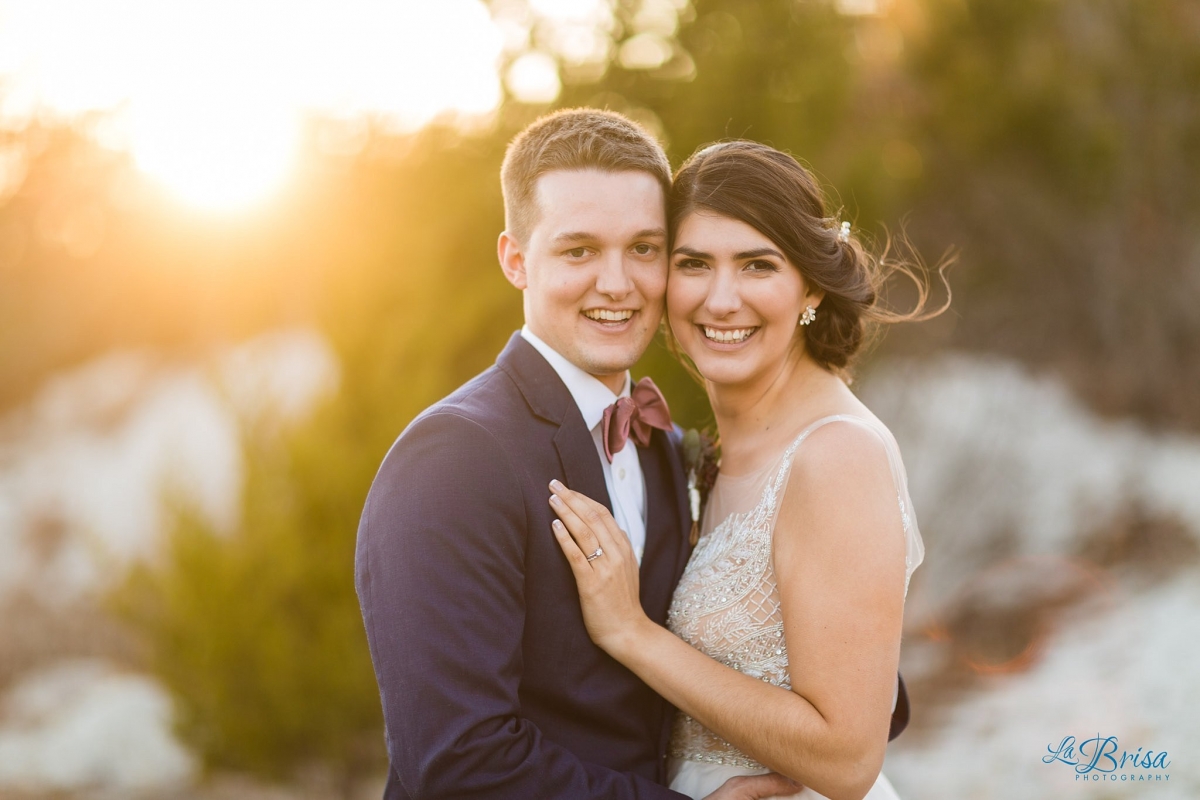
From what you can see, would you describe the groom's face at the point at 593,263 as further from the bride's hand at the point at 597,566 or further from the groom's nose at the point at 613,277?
the bride's hand at the point at 597,566

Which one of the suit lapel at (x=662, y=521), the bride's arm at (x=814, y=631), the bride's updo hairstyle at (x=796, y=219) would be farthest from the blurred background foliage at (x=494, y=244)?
the bride's arm at (x=814, y=631)

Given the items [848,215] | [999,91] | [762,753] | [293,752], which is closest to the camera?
[762,753]

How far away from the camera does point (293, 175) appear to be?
879 cm

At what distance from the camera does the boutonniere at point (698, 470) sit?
2836mm

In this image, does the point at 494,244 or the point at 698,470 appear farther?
the point at 494,244

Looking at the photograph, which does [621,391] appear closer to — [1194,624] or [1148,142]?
[1194,624]

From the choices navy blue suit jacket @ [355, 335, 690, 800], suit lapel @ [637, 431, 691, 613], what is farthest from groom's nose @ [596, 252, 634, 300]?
suit lapel @ [637, 431, 691, 613]

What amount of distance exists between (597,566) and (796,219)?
1.11 meters

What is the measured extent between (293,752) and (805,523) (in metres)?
4.50

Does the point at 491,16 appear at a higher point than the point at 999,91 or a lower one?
lower

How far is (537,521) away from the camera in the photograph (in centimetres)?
221

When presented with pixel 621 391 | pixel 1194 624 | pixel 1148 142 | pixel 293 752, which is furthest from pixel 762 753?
pixel 1148 142

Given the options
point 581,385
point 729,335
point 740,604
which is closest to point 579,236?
point 581,385

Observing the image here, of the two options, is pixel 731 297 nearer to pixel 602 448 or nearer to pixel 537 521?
pixel 602 448
